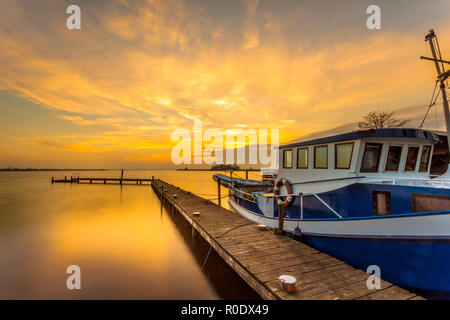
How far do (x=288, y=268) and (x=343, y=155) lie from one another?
459cm

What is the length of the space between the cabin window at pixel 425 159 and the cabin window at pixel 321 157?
3408 millimetres

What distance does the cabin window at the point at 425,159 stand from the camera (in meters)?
7.67

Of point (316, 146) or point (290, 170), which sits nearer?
point (316, 146)

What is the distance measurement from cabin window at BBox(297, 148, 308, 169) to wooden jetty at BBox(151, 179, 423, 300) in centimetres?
322

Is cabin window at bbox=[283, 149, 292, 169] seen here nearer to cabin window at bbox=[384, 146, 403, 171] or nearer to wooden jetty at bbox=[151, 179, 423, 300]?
wooden jetty at bbox=[151, 179, 423, 300]

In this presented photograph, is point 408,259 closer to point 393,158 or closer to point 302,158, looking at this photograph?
point 393,158

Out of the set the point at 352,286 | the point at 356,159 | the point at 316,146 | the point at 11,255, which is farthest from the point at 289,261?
the point at 11,255

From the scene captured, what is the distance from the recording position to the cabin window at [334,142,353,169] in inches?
285

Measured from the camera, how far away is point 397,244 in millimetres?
5176

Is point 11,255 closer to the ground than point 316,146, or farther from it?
closer to the ground

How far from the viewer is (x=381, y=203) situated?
6391mm
